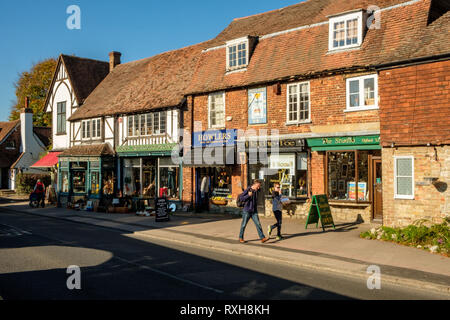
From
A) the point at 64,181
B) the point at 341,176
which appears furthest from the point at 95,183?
the point at 341,176

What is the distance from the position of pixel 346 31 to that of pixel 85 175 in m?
18.8

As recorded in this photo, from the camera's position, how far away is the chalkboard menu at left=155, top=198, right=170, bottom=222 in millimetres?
18250

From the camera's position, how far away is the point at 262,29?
21.3 meters

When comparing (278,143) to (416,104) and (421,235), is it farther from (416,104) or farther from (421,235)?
(421,235)

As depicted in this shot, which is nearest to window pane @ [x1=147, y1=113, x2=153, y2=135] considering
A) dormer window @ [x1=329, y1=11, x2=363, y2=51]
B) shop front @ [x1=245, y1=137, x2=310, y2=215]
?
shop front @ [x1=245, y1=137, x2=310, y2=215]

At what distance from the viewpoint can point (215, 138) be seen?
67.6 feet

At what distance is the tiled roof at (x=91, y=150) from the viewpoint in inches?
1002

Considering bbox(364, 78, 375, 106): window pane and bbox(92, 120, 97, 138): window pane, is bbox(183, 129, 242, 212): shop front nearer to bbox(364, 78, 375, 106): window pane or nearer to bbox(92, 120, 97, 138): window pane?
bbox(364, 78, 375, 106): window pane

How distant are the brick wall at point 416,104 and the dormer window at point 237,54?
7892 mm

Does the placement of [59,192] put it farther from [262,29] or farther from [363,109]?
[363,109]

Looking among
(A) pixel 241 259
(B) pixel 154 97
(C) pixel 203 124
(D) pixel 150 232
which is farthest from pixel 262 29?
(A) pixel 241 259

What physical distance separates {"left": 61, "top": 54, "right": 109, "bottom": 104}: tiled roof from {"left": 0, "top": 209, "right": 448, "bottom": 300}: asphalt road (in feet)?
64.2

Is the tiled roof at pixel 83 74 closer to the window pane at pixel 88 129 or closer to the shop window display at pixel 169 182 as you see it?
the window pane at pixel 88 129
